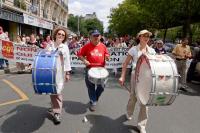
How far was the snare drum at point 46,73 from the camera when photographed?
20.0 feet

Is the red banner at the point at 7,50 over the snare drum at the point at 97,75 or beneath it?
over

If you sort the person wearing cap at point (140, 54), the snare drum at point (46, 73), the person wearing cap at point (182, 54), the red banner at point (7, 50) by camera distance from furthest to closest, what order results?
the red banner at point (7, 50) → the person wearing cap at point (182, 54) → the person wearing cap at point (140, 54) → the snare drum at point (46, 73)

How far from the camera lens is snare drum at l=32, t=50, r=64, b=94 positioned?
6109 millimetres

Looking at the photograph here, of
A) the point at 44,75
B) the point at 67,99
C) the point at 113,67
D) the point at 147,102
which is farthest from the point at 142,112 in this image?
the point at 113,67

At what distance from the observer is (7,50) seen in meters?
15.6

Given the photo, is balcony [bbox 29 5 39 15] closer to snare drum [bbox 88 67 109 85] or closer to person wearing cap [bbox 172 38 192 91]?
person wearing cap [bbox 172 38 192 91]

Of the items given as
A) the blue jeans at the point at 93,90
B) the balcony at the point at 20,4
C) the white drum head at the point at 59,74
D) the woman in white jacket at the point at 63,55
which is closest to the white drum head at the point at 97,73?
the blue jeans at the point at 93,90

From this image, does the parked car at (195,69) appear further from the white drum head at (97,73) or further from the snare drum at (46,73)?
the snare drum at (46,73)

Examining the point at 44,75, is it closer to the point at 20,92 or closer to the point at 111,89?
the point at 20,92

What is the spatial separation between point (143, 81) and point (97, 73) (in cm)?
159

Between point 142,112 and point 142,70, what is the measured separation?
2.50 ft

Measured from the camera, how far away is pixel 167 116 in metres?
7.90

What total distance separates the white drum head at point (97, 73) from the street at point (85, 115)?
847 mm

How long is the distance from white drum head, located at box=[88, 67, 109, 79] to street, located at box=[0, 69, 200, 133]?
85 cm
